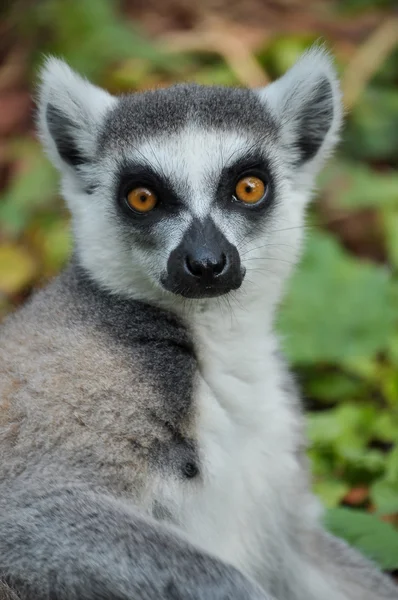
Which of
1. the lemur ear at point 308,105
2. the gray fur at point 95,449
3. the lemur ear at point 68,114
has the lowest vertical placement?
the gray fur at point 95,449

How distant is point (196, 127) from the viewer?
3.76 metres

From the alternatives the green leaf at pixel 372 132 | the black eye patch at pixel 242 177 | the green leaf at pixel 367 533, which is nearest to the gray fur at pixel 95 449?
the black eye patch at pixel 242 177

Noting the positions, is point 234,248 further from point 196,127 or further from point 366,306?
point 366,306

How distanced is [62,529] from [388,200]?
4.58 m

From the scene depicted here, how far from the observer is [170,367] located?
3.53 metres

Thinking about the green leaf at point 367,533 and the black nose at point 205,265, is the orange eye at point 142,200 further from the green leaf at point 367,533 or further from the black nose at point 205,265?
the green leaf at point 367,533

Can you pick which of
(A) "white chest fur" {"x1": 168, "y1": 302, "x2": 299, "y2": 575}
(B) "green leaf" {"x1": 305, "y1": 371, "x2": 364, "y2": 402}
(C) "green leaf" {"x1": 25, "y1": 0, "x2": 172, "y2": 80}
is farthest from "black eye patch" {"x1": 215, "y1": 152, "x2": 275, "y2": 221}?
(C) "green leaf" {"x1": 25, "y1": 0, "x2": 172, "y2": 80}

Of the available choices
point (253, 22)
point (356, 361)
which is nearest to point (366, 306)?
point (356, 361)

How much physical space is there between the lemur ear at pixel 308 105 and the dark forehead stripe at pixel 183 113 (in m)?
0.08

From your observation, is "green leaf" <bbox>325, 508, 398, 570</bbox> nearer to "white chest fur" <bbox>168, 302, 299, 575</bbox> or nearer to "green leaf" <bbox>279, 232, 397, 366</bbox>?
"white chest fur" <bbox>168, 302, 299, 575</bbox>

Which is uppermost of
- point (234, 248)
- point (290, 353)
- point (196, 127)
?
point (196, 127)

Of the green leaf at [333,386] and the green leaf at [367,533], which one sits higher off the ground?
the green leaf at [333,386]

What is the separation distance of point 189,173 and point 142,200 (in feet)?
0.76

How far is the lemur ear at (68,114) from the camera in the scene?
13.2 ft
